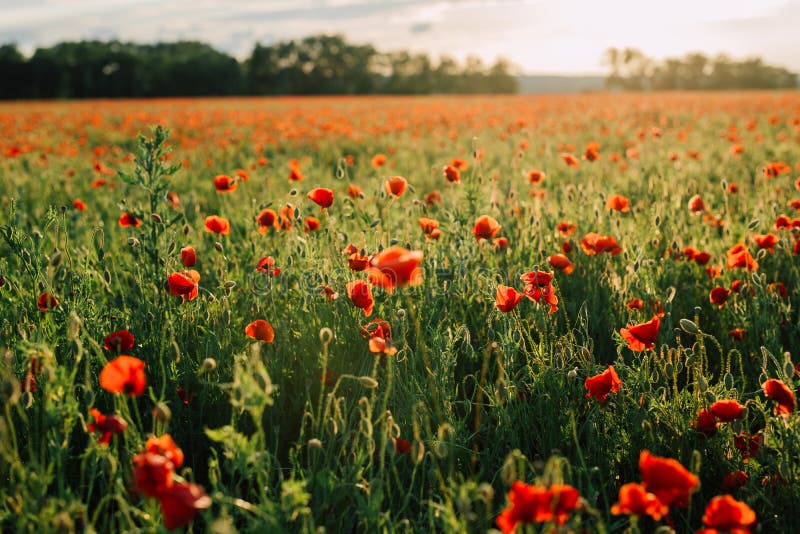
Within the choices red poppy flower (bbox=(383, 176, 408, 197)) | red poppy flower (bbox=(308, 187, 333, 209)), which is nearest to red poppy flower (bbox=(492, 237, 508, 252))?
red poppy flower (bbox=(383, 176, 408, 197))

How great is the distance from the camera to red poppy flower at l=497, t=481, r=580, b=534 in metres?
1.00

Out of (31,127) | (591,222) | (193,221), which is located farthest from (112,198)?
(31,127)

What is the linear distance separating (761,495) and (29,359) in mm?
1708

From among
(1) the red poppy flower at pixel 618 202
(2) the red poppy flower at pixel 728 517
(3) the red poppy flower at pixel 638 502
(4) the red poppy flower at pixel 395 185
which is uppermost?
(4) the red poppy flower at pixel 395 185

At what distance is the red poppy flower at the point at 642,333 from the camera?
1627 mm

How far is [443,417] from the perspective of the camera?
1.73 m

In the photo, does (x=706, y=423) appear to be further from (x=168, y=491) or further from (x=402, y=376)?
(x=168, y=491)

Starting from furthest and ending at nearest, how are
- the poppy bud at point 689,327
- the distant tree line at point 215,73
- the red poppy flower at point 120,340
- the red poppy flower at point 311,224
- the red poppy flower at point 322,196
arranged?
1. the distant tree line at point 215,73
2. the red poppy flower at point 311,224
3. the red poppy flower at point 322,196
4. the poppy bud at point 689,327
5. the red poppy flower at point 120,340

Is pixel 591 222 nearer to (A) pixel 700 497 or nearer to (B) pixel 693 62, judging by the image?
(A) pixel 700 497

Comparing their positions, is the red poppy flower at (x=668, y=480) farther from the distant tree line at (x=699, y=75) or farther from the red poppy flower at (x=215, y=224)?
the distant tree line at (x=699, y=75)

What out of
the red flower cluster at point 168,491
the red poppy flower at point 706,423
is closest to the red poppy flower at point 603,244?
the red poppy flower at point 706,423

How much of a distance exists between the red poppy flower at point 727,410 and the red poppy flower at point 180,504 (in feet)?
3.89

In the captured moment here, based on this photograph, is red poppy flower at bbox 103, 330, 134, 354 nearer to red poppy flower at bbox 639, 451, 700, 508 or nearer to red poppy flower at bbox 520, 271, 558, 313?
red poppy flower at bbox 520, 271, 558, 313

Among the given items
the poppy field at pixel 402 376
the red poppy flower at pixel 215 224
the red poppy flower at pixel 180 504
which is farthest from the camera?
the red poppy flower at pixel 215 224
